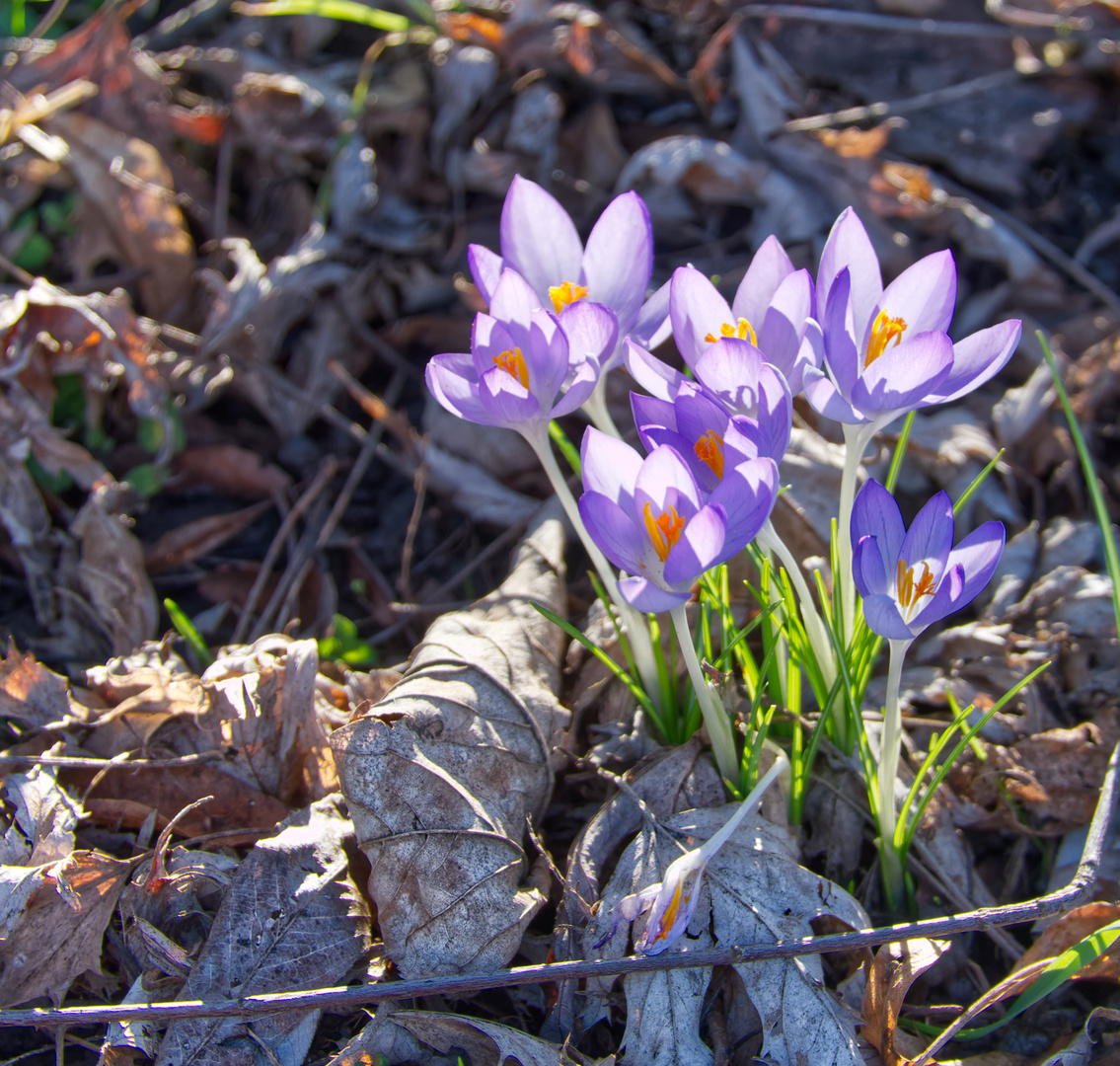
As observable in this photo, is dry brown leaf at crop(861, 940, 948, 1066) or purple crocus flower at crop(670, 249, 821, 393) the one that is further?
dry brown leaf at crop(861, 940, 948, 1066)

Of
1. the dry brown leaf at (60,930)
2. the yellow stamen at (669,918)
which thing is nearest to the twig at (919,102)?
the yellow stamen at (669,918)

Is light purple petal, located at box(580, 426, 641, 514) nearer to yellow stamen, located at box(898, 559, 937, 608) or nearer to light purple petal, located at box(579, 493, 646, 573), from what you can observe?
light purple petal, located at box(579, 493, 646, 573)

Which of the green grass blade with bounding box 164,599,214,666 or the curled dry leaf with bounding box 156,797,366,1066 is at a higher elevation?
the green grass blade with bounding box 164,599,214,666

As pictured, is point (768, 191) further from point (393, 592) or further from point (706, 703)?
point (706, 703)

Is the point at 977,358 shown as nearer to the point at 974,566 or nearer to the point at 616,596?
the point at 974,566

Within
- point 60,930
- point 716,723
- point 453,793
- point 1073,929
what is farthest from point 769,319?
point 60,930

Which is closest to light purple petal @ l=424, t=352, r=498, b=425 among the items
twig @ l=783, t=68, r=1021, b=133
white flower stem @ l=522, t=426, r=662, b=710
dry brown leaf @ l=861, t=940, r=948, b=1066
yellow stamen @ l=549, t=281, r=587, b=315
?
white flower stem @ l=522, t=426, r=662, b=710
